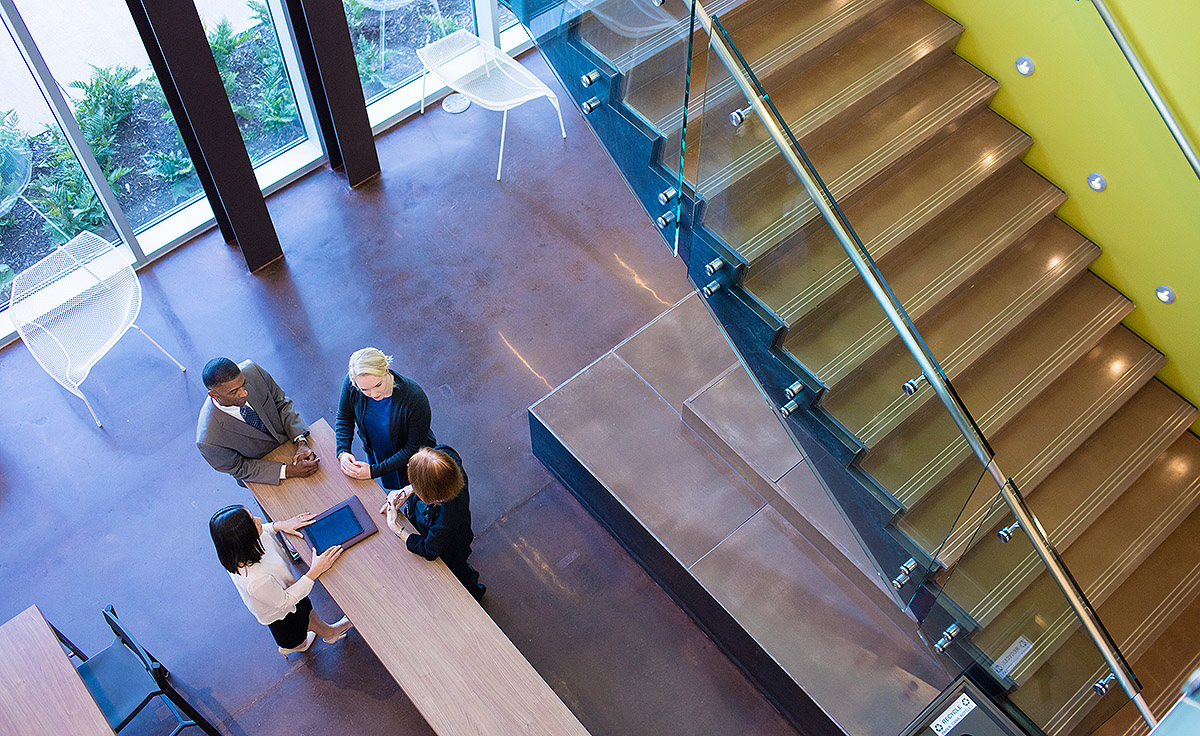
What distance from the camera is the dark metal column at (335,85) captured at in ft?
21.4

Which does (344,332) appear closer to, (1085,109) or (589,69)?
(589,69)

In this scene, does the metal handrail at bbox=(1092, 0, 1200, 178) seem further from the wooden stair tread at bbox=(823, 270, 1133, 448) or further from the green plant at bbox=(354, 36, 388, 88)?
the green plant at bbox=(354, 36, 388, 88)

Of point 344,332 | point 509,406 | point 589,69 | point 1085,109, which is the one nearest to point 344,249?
point 344,332

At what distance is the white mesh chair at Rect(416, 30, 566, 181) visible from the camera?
24.0ft

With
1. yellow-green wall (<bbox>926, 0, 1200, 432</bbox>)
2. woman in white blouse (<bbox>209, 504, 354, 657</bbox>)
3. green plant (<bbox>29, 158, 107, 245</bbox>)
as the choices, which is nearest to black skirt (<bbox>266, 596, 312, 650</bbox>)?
woman in white blouse (<bbox>209, 504, 354, 657</bbox>)

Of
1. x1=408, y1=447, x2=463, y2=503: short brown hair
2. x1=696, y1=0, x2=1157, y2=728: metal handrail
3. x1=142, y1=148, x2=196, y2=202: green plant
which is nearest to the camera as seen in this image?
x1=696, y1=0, x2=1157, y2=728: metal handrail

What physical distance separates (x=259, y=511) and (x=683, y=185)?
325 centimetres

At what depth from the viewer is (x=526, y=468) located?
6.04 meters

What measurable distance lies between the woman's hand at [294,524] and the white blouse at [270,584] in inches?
1.6

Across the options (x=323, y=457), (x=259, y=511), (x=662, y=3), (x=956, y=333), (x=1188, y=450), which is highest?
(x=662, y=3)

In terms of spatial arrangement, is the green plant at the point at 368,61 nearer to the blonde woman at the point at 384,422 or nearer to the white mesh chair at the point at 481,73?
the white mesh chair at the point at 481,73

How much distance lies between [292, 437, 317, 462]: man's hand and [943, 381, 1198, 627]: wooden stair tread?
323 centimetres

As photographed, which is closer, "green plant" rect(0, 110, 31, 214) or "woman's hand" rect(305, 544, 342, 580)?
"woman's hand" rect(305, 544, 342, 580)

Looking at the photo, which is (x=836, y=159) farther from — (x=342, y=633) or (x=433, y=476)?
(x=342, y=633)
